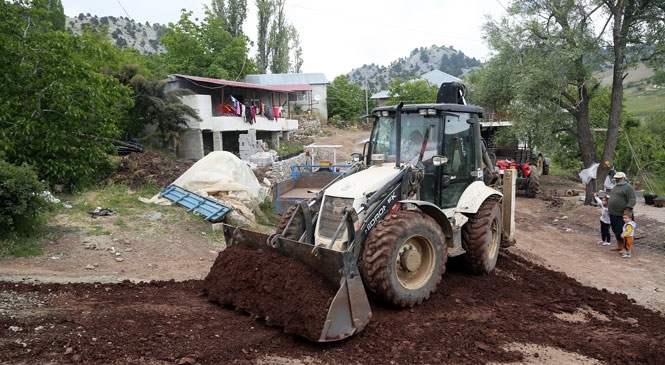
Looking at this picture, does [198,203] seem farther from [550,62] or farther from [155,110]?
[550,62]

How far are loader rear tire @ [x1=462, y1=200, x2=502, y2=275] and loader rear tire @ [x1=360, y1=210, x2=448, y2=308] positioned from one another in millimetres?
1101

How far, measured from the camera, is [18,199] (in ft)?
26.1

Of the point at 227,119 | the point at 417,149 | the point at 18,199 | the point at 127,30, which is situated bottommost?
the point at 18,199

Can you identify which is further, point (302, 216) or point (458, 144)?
point (458, 144)

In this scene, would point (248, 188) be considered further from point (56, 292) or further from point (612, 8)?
point (612, 8)

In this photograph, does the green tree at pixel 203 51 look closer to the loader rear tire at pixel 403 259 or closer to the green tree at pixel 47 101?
the green tree at pixel 47 101

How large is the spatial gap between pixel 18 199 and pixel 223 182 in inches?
186

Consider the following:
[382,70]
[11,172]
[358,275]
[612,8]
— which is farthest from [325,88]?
[382,70]

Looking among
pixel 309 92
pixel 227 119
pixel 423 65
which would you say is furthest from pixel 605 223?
pixel 423 65

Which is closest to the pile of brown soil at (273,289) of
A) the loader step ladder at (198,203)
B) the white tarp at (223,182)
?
the loader step ladder at (198,203)

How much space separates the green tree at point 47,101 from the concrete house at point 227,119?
360 inches

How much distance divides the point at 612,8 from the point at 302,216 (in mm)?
13308

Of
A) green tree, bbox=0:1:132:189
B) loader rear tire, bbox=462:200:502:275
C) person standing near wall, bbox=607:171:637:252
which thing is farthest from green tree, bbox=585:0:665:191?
green tree, bbox=0:1:132:189

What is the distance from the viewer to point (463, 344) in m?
4.66
